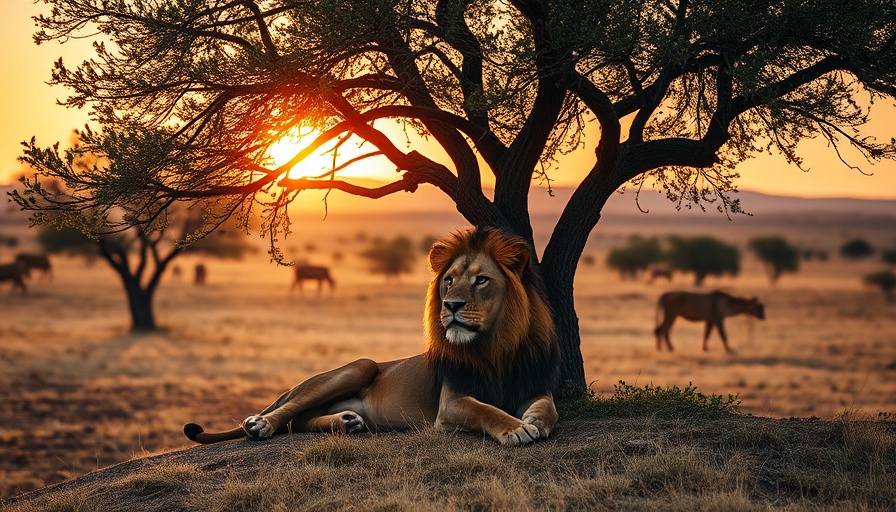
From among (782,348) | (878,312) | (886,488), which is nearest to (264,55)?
(886,488)

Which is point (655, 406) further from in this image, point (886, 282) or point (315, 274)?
point (886, 282)

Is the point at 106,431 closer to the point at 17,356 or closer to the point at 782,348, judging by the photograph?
the point at 17,356

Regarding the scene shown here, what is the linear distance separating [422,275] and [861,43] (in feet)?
255

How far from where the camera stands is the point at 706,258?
215 ft

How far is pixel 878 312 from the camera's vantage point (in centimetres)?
5716

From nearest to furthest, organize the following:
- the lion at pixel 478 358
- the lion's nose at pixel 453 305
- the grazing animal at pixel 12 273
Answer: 1. the lion's nose at pixel 453 305
2. the lion at pixel 478 358
3. the grazing animal at pixel 12 273

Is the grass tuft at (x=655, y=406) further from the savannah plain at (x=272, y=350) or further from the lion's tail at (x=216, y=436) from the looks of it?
the lion's tail at (x=216, y=436)

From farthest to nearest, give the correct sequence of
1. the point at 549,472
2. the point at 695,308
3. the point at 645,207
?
the point at 645,207, the point at 695,308, the point at 549,472

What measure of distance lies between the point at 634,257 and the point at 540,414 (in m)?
68.4

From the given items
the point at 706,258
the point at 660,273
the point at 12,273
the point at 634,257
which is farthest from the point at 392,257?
the point at 12,273

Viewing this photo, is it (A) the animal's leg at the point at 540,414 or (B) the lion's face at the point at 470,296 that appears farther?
(A) the animal's leg at the point at 540,414

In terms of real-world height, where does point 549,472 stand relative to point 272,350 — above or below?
above

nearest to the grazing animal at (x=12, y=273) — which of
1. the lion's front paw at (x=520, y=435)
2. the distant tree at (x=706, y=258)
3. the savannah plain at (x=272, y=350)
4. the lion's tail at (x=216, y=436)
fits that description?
the savannah plain at (x=272, y=350)

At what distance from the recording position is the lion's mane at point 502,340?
27.2ft
